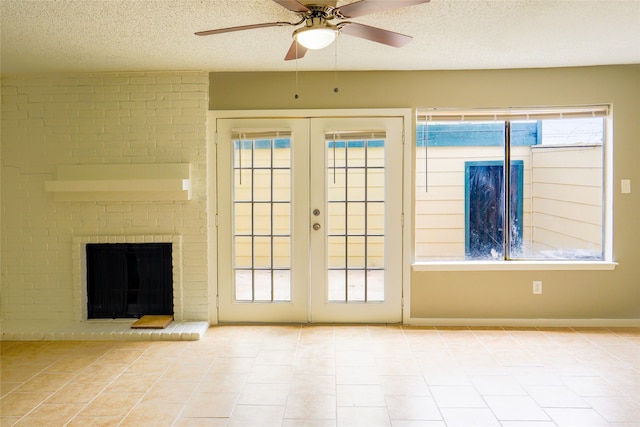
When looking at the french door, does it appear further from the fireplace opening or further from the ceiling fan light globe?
the ceiling fan light globe

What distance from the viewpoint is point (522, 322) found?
13.9 ft

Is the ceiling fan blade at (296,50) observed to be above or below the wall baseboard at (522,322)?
above

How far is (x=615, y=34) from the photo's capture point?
327 centimetres

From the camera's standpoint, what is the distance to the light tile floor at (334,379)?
261cm

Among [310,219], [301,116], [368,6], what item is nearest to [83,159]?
[301,116]

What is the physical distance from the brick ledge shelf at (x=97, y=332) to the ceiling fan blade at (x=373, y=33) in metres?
2.68

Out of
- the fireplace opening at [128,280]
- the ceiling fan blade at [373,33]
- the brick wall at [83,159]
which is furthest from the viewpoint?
the fireplace opening at [128,280]

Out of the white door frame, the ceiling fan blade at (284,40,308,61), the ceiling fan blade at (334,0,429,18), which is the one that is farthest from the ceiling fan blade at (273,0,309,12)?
the white door frame

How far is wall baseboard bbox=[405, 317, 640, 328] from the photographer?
164 inches

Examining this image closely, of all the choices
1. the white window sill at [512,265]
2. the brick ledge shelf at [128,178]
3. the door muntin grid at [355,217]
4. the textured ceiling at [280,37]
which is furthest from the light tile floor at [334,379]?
the textured ceiling at [280,37]

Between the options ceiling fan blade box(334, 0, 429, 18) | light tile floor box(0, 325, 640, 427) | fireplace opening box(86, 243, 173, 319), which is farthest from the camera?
fireplace opening box(86, 243, 173, 319)

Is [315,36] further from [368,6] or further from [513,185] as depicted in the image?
[513,185]

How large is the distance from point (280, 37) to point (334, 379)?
2.35 meters

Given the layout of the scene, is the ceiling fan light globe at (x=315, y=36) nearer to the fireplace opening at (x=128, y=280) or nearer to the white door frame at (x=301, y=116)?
the white door frame at (x=301, y=116)
